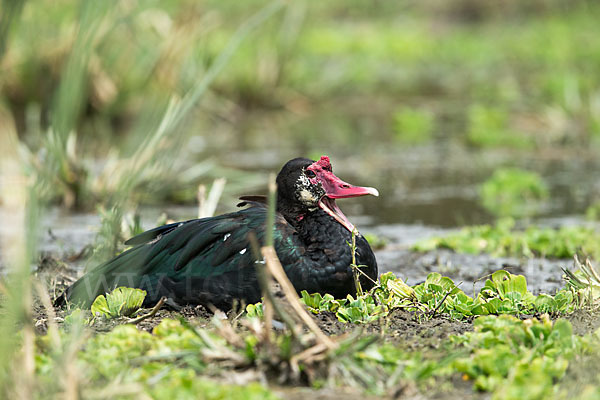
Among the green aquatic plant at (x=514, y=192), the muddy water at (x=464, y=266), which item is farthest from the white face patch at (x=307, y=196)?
the green aquatic plant at (x=514, y=192)

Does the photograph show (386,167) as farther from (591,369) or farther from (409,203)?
(591,369)

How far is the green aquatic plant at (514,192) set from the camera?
8.04 m

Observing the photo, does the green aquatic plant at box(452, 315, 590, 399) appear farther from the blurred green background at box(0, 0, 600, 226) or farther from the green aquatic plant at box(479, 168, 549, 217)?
the green aquatic plant at box(479, 168, 549, 217)

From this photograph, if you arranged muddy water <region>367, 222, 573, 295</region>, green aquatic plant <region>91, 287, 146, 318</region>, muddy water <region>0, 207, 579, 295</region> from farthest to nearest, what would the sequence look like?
muddy water <region>0, 207, 579, 295</region> → muddy water <region>367, 222, 573, 295</region> → green aquatic plant <region>91, 287, 146, 318</region>

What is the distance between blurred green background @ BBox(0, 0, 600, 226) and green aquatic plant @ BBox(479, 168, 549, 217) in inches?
0.6

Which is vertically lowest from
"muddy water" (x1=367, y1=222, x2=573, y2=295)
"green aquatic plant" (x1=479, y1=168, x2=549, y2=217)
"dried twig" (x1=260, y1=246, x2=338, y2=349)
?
"green aquatic plant" (x1=479, y1=168, x2=549, y2=217)

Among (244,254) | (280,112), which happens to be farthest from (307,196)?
(280,112)

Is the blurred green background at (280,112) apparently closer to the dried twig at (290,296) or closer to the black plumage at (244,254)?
the black plumage at (244,254)

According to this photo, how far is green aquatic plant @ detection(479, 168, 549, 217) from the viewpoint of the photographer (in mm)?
8040

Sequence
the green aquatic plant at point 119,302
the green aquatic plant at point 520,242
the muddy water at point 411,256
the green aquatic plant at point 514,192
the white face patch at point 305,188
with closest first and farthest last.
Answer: the green aquatic plant at point 119,302
the white face patch at point 305,188
the muddy water at point 411,256
the green aquatic plant at point 520,242
the green aquatic plant at point 514,192

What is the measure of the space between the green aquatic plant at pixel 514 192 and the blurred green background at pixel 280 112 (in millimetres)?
16

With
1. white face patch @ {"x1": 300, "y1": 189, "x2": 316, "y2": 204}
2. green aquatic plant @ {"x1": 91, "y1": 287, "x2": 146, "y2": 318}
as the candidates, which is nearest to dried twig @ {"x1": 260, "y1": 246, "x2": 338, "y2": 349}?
green aquatic plant @ {"x1": 91, "y1": 287, "x2": 146, "y2": 318}

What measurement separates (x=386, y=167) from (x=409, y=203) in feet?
5.61

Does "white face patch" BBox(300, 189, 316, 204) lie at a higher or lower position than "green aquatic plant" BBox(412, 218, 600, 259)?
higher
